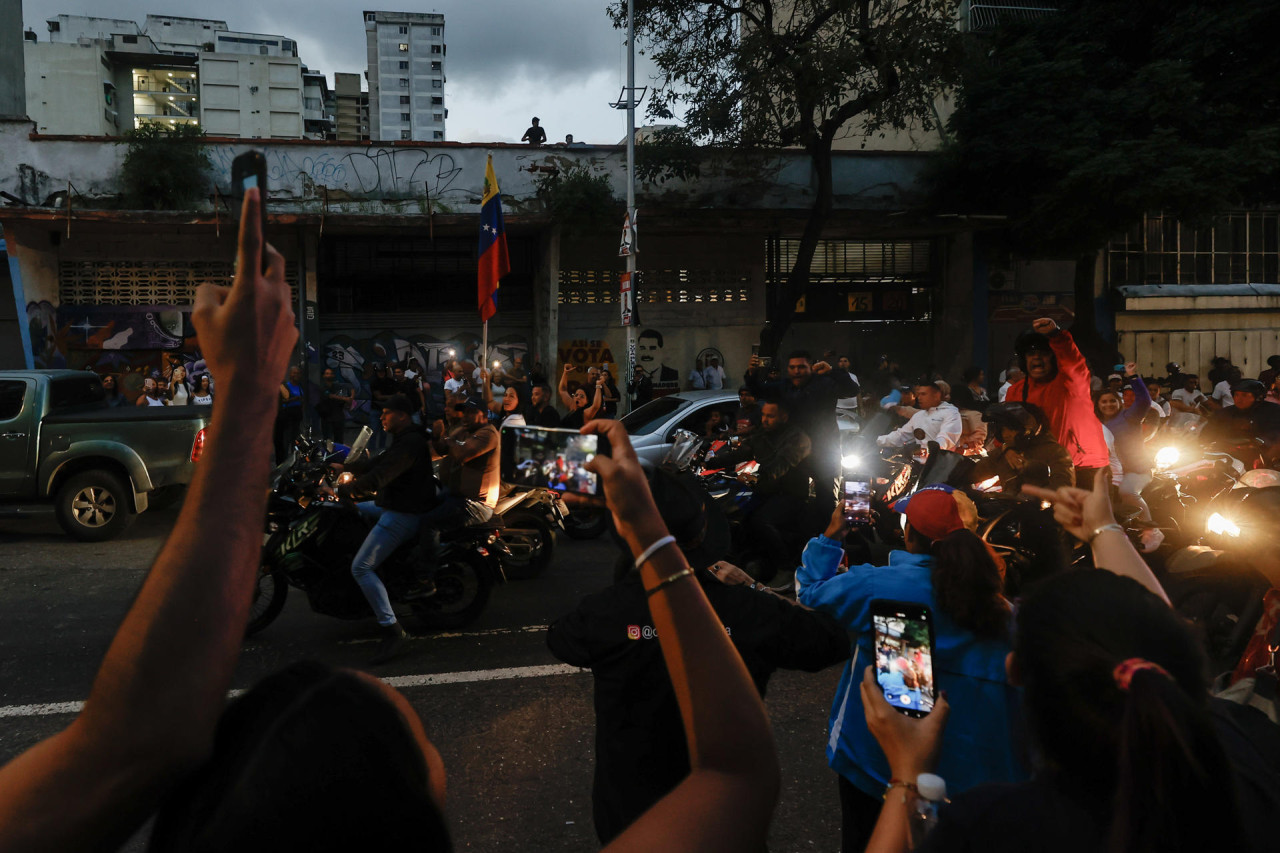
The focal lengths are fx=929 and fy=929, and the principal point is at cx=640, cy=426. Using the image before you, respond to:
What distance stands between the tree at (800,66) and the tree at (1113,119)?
3.78 feet

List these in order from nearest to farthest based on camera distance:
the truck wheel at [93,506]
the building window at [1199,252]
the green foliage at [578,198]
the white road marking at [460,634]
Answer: the white road marking at [460,634] < the truck wheel at [93,506] < the green foliage at [578,198] < the building window at [1199,252]

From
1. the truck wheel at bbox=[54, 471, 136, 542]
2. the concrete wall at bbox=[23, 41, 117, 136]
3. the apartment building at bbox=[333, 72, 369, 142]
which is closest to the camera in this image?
the truck wheel at bbox=[54, 471, 136, 542]

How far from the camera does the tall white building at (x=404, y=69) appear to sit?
135625mm

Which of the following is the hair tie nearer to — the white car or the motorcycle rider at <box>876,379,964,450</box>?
the motorcycle rider at <box>876,379,964,450</box>

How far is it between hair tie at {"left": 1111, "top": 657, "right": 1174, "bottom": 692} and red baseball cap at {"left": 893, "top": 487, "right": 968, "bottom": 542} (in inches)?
64.7

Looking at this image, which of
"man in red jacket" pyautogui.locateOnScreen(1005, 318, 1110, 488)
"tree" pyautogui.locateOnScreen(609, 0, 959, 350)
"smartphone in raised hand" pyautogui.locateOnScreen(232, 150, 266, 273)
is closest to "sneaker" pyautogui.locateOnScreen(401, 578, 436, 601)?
"man in red jacket" pyautogui.locateOnScreen(1005, 318, 1110, 488)

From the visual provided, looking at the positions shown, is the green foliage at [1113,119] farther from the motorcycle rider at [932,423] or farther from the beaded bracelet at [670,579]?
the beaded bracelet at [670,579]

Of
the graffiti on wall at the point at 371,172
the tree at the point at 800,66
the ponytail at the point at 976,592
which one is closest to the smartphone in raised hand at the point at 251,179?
the ponytail at the point at 976,592

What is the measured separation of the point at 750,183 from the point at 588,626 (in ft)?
57.3

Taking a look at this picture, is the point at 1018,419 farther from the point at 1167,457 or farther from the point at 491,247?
the point at 491,247

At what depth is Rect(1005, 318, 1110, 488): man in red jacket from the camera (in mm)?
5555

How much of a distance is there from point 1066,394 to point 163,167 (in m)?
16.1

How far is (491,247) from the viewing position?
12.0m

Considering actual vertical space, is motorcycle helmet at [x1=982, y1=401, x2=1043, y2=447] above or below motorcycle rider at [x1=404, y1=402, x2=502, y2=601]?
above
